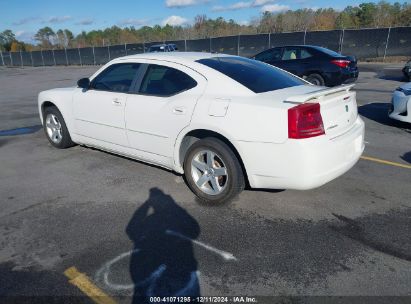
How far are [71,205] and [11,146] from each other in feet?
Answer: 10.9

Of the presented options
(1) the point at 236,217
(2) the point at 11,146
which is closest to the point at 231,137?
(1) the point at 236,217

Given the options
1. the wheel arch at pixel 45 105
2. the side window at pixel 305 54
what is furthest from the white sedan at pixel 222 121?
the side window at pixel 305 54

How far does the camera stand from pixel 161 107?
4.02 m

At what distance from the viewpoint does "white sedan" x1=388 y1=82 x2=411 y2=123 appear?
20.8 ft

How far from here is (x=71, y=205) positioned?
12.8 feet

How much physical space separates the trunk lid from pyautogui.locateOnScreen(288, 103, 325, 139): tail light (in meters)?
0.07

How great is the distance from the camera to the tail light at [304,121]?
3.12 meters

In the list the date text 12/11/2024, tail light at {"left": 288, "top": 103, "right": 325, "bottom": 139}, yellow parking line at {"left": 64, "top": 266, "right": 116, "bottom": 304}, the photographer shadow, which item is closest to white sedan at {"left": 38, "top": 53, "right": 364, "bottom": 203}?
tail light at {"left": 288, "top": 103, "right": 325, "bottom": 139}

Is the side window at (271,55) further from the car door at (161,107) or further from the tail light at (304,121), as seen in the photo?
the tail light at (304,121)

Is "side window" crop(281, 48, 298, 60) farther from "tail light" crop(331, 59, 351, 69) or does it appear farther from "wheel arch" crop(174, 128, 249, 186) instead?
"wheel arch" crop(174, 128, 249, 186)

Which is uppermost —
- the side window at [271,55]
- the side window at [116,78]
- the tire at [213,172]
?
the side window at [271,55]

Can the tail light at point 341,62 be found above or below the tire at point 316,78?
above

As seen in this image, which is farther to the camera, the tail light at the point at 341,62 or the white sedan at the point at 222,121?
the tail light at the point at 341,62

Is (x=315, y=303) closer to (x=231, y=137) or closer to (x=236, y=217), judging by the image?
(x=236, y=217)
